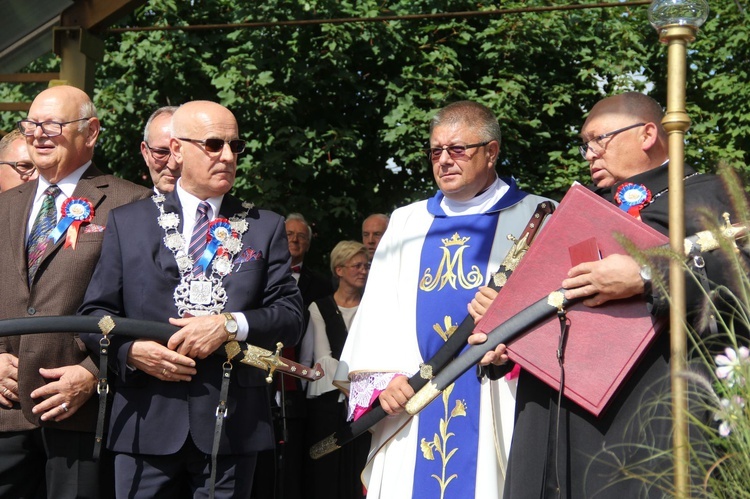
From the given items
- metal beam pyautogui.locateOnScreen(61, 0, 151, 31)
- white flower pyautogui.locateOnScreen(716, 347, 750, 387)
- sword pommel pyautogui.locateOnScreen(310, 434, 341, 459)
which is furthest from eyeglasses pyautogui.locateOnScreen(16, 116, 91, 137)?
white flower pyautogui.locateOnScreen(716, 347, 750, 387)

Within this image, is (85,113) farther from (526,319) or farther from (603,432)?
(603,432)

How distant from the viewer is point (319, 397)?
812 cm

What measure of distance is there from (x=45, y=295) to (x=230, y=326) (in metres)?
1.06

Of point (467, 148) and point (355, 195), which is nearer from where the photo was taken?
point (467, 148)

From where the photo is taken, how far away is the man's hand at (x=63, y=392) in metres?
4.83

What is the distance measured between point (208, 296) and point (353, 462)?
400cm

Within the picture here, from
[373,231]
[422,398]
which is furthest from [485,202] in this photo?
[373,231]

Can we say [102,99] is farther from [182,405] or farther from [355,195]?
[182,405]

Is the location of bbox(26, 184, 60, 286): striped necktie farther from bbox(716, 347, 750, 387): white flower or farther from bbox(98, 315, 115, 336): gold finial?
bbox(716, 347, 750, 387): white flower

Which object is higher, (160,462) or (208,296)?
(208,296)

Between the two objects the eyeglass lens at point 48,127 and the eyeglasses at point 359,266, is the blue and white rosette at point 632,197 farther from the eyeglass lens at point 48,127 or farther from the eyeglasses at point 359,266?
the eyeglasses at point 359,266

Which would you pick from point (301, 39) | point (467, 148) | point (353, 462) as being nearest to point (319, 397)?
point (353, 462)

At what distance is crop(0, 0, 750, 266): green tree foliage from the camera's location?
35.8ft

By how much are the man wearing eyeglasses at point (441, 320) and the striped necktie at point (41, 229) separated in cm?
164
